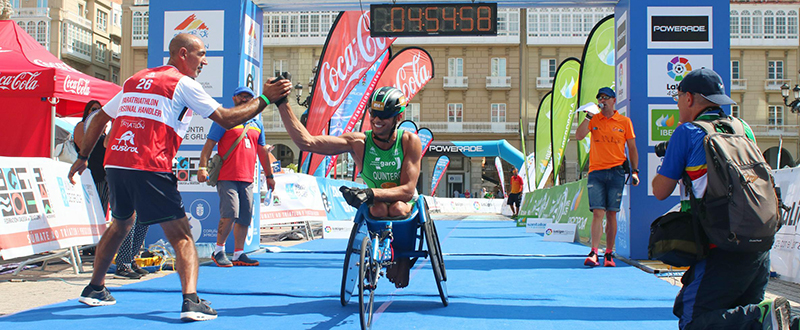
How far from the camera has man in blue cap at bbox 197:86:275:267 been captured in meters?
6.88

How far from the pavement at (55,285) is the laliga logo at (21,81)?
172 inches

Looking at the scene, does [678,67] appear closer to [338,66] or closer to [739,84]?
[338,66]

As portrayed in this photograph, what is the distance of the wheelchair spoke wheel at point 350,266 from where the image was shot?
3805 millimetres

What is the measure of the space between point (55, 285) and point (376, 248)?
3.48m

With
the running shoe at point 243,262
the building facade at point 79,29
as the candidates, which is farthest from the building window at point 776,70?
the building facade at point 79,29

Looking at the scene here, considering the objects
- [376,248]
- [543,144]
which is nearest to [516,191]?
[543,144]

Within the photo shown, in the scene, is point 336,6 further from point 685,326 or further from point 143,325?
point 685,326

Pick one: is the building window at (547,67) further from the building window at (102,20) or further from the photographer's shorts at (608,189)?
the photographer's shorts at (608,189)

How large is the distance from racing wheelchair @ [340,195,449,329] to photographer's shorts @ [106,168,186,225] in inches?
47.0

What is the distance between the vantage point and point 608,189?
6.94 metres

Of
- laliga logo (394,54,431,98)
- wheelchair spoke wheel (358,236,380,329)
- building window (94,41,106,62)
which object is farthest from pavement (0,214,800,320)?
building window (94,41,106,62)

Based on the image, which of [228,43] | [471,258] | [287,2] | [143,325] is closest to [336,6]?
[287,2]

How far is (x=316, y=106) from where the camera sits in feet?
37.7

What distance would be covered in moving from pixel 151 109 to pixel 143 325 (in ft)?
4.50
